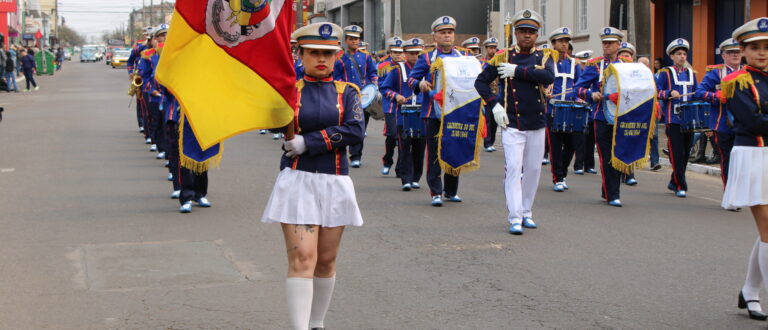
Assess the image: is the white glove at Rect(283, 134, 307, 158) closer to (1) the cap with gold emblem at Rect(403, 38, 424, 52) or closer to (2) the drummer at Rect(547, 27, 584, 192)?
(1) the cap with gold emblem at Rect(403, 38, 424, 52)

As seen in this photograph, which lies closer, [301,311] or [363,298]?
[301,311]

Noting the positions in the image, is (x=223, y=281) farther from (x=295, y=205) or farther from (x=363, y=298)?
(x=295, y=205)

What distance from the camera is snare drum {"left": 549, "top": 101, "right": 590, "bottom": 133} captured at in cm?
1369

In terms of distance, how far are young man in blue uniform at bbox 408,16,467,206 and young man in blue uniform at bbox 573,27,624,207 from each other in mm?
1754

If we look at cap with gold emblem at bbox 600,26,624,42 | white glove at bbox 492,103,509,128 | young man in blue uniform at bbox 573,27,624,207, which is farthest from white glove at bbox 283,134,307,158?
cap with gold emblem at bbox 600,26,624,42

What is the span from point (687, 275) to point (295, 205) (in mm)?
3613

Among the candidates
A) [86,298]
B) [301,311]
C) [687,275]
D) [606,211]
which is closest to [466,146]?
[606,211]

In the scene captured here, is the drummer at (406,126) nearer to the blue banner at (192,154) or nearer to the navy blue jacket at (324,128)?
the blue banner at (192,154)

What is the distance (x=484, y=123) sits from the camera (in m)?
11.1

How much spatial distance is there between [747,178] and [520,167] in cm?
326

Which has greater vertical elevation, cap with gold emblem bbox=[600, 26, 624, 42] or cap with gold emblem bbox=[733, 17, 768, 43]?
cap with gold emblem bbox=[600, 26, 624, 42]

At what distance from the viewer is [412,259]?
8.03m

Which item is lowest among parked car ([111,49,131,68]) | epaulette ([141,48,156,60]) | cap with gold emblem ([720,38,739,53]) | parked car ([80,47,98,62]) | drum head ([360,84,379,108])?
drum head ([360,84,379,108])

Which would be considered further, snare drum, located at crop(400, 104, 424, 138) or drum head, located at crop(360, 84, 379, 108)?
snare drum, located at crop(400, 104, 424, 138)
